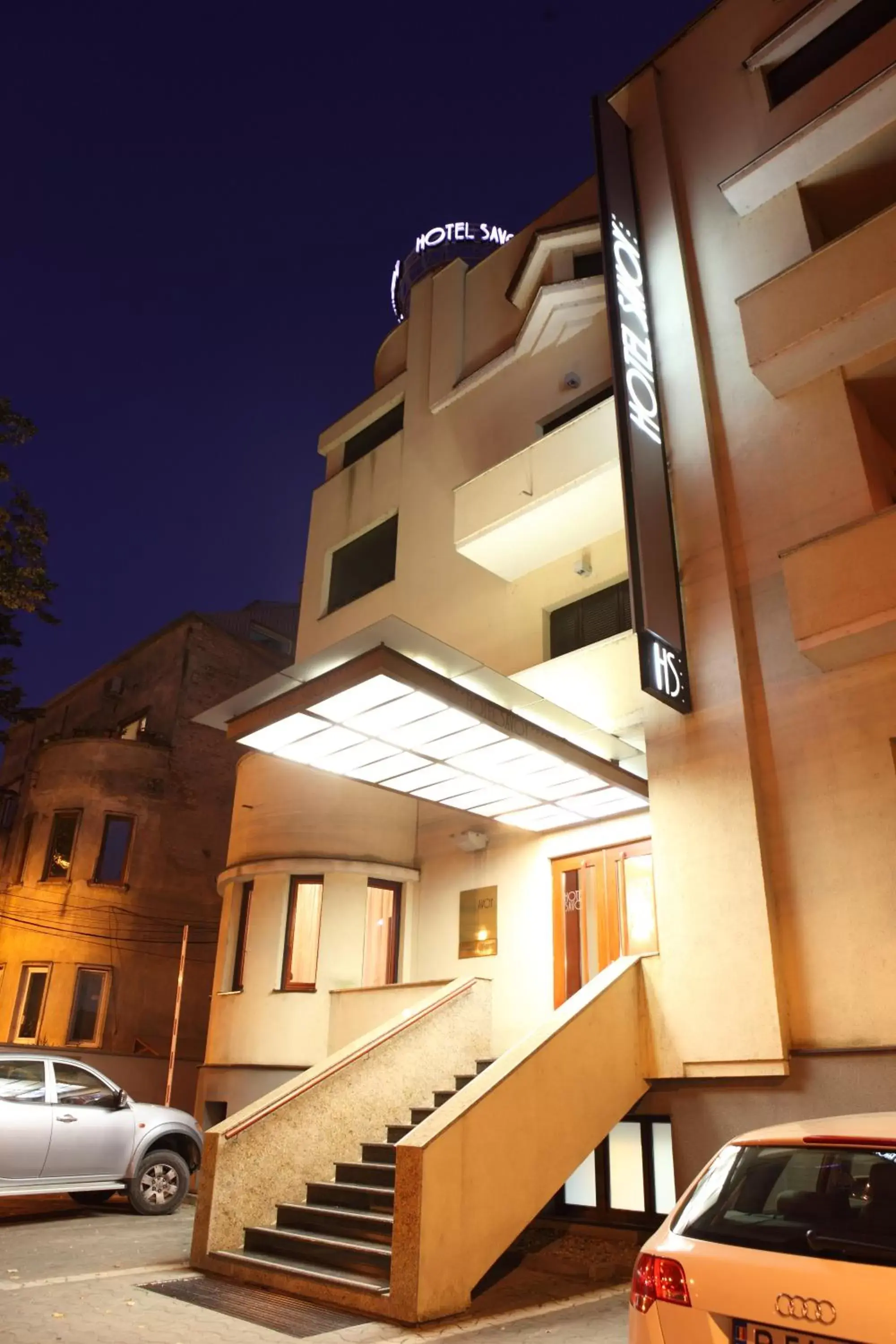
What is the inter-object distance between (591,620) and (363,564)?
6399 millimetres

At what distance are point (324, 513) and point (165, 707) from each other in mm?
10196

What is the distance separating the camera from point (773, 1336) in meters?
3.20

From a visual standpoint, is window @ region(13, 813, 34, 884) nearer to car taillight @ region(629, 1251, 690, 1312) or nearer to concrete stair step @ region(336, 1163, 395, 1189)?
concrete stair step @ region(336, 1163, 395, 1189)

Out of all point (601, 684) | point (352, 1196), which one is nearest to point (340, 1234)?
point (352, 1196)

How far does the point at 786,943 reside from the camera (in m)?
8.62

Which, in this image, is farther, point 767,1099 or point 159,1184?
point 159,1184

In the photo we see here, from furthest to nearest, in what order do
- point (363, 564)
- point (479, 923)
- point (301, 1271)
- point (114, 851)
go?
1. point (114, 851)
2. point (363, 564)
3. point (479, 923)
4. point (301, 1271)

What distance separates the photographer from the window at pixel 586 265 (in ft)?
48.7

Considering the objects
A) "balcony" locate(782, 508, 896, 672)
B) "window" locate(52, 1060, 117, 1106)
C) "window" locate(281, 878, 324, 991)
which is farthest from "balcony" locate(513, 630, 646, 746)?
"window" locate(52, 1060, 117, 1106)

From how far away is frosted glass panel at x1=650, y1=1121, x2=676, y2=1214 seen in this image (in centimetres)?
937

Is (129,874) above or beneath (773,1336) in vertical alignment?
above

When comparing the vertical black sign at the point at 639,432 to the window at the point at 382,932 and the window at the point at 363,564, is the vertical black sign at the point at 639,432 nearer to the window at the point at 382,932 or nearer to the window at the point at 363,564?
the window at the point at 382,932

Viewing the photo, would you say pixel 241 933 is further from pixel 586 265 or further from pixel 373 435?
pixel 586 265

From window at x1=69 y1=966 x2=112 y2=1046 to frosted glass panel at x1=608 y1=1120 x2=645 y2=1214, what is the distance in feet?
51.4
